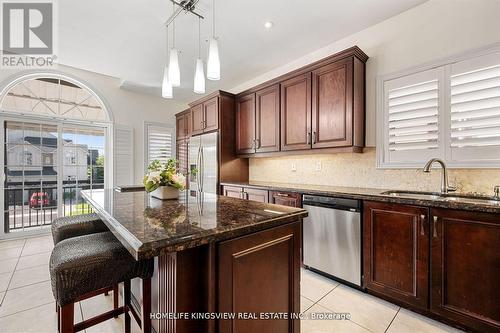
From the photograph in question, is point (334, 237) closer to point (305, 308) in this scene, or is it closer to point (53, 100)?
point (305, 308)

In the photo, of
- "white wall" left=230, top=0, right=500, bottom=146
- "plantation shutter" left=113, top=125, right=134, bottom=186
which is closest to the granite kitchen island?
"white wall" left=230, top=0, right=500, bottom=146

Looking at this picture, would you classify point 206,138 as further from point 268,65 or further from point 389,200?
point 389,200

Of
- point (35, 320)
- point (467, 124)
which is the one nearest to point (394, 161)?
point (467, 124)

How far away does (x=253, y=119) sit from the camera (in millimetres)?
3631

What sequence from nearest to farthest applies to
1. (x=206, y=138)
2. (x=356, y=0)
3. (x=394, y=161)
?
(x=356, y=0), (x=394, y=161), (x=206, y=138)

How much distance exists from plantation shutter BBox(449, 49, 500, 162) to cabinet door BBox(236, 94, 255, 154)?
2.40 m

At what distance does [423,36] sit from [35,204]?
5.86m

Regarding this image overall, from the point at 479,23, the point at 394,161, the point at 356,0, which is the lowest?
the point at 394,161

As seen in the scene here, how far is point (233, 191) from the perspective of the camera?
138 inches

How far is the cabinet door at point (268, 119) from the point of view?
3.27 m

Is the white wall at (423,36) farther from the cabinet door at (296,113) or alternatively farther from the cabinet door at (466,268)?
the cabinet door at (466,268)

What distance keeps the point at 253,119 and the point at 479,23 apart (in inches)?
102

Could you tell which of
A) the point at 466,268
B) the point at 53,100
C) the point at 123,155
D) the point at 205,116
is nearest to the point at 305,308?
the point at 466,268

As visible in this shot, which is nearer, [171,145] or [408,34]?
[408,34]
